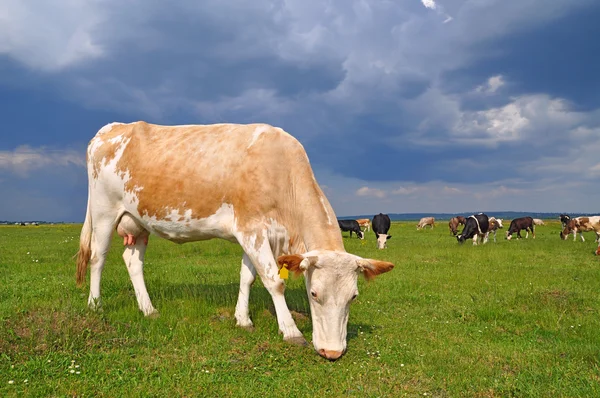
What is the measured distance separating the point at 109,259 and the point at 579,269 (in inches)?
645

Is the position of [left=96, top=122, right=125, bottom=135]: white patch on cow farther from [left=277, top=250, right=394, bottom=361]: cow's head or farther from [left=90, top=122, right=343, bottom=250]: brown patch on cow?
[left=277, top=250, right=394, bottom=361]: cow's head

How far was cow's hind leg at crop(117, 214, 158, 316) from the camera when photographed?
801 cm

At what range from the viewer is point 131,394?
15.0 ft

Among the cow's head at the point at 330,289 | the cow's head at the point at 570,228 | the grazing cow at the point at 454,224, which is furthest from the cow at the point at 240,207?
the grazing cow at the point at 454,224

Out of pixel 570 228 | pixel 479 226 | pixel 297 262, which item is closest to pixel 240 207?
pixel 297 262

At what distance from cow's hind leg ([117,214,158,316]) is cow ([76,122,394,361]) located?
20mm

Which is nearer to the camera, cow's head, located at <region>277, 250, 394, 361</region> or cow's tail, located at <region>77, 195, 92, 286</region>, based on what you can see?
Result: cow's head, located at <region>277, 250, 394, 361</region>

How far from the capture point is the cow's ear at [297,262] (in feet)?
18.2

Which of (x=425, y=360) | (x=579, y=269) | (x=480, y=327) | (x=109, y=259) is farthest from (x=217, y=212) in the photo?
(x=579, y=269)

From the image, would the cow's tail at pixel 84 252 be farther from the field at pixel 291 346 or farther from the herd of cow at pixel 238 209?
the field at pixel 291 346

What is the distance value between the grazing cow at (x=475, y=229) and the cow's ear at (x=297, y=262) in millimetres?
26399

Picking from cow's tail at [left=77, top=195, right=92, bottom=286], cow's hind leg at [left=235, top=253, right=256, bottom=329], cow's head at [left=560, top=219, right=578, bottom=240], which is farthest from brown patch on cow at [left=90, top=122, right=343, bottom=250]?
cow's head at [left=560, top=219, right=578, bottom=240]

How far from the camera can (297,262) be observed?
556 cm

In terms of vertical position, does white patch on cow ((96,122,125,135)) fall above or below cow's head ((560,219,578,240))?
above
